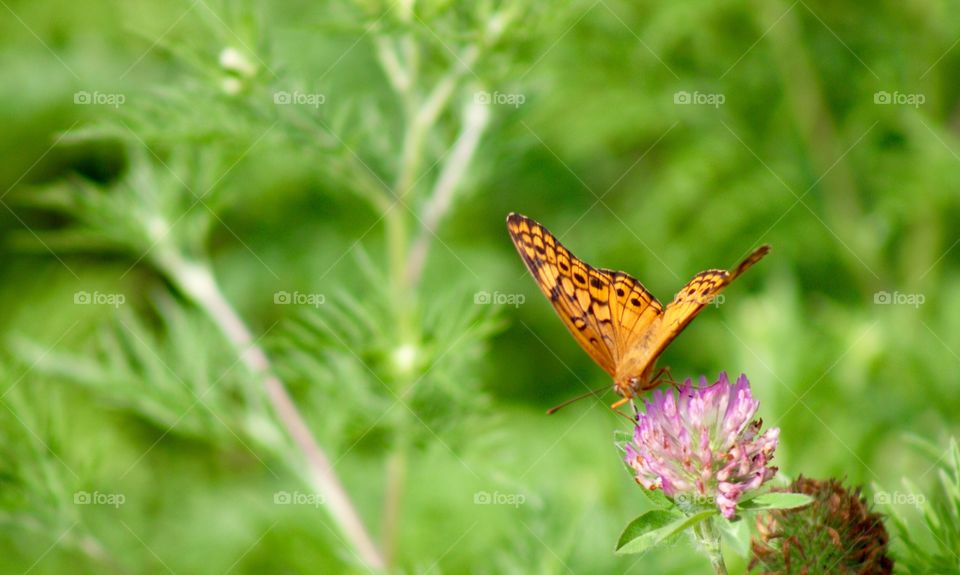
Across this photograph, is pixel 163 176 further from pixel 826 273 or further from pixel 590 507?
pixel 826 273

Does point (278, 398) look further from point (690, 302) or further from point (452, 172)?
point (690, 302)

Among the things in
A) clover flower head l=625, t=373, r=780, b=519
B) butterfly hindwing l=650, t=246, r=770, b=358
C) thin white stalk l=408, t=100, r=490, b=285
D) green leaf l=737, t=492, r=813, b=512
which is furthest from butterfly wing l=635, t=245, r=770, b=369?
thin white stalk l=408, t=100, r=490, b=285

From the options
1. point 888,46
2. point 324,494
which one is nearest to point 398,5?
point 324,494

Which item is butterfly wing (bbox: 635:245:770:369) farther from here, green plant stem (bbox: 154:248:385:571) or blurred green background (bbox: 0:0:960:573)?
green plant stem (bbox: 154:248:385:571)

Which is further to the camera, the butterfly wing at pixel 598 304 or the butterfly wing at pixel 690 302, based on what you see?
the butterfly wing at pixel 598 304

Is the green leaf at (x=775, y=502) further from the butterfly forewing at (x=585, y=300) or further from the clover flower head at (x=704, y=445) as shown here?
the butterfly forewing at (x=585, y=300)

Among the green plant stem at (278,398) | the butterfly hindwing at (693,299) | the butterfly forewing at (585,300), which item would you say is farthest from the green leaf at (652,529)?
the green plant stem at (278,398)

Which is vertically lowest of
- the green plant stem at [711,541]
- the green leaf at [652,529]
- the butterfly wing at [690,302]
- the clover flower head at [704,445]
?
the green plant stem at [711,541]
